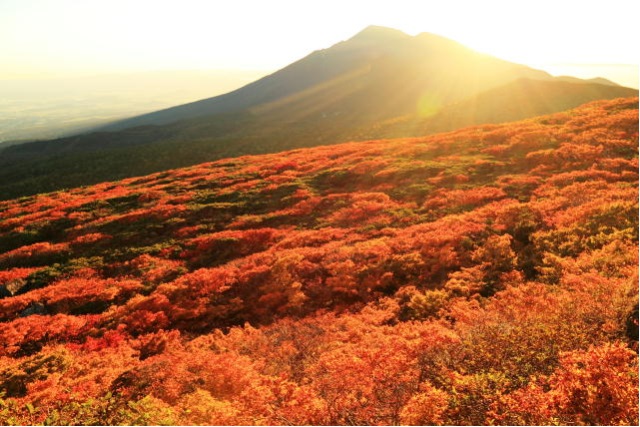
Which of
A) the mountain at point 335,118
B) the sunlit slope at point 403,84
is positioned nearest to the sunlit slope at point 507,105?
the mountain at point 335,118

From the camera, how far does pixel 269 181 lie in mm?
38781

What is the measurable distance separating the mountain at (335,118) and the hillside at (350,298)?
41520 millimetres

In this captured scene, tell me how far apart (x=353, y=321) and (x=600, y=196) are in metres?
18.0

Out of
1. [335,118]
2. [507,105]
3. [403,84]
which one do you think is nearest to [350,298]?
[507,105]

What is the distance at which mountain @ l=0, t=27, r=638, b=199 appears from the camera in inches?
2918

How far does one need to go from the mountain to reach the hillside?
41520 millimetres

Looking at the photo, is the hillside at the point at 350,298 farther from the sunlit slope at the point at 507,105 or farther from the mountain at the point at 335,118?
the mountain at the point at 335,118

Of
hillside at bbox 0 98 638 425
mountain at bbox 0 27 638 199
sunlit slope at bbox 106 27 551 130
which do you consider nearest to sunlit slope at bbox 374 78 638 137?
mountain at bbox 0 27 638 199

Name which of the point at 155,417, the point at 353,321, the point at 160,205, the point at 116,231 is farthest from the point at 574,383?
the point at 160,205

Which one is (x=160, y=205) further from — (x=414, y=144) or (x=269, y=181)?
(x=414, y=144)

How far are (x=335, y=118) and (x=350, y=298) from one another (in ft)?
397

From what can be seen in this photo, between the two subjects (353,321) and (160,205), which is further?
(160,205)

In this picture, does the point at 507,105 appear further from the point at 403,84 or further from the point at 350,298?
the point at 403,84

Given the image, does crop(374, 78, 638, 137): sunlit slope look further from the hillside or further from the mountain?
the hillside
